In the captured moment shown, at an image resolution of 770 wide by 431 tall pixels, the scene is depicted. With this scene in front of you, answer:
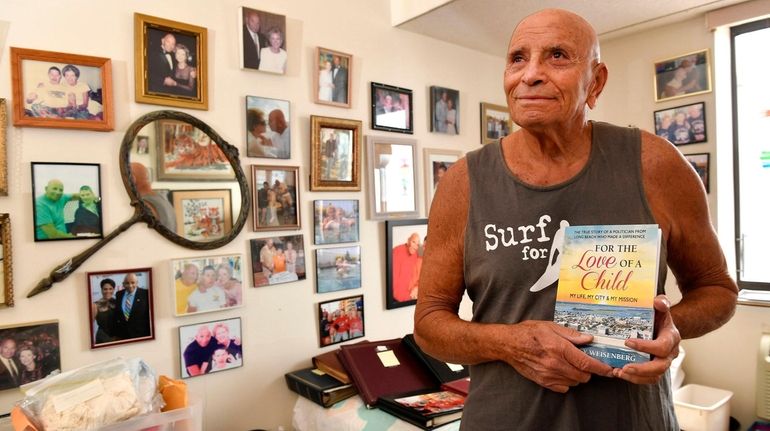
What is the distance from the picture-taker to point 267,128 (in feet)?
6.15

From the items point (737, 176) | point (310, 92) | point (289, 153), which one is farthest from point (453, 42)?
point (737, 176)

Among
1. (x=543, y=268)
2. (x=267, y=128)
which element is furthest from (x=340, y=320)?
(x=543, y=268)

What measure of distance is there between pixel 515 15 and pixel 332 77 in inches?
32.9

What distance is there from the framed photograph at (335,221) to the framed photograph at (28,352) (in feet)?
2.93

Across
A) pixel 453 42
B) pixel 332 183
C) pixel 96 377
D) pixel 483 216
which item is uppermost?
pixel 453 42

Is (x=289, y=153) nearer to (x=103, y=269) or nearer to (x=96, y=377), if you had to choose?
(x=103, y=269)

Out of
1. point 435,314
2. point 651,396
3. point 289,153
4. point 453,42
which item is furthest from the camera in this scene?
point 453,42

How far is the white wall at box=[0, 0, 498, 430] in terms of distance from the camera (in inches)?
57.0

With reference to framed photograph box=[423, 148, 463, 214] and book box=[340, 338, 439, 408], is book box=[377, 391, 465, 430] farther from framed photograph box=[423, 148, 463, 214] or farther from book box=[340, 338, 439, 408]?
framed photograph box=[423, 148, 463, 214]

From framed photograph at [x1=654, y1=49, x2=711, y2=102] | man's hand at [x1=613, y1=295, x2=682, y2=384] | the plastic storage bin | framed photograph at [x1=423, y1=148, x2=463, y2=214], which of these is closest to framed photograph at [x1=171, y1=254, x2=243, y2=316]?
framed photograph at [x1=423, y1=148, x2=463, y2=214]

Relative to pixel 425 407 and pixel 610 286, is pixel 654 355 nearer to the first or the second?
pixel 610 286

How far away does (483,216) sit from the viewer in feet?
2.97

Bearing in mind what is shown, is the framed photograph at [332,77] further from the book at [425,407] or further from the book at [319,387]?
the book at [425,407]

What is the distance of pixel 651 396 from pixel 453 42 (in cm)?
205
